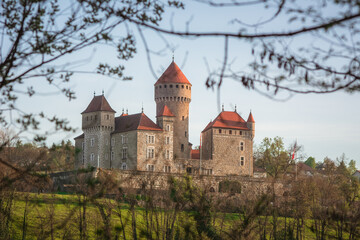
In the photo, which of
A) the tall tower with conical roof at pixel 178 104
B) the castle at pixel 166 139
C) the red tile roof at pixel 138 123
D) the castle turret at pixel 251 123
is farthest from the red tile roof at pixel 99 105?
the castle turret at pixel 251 123

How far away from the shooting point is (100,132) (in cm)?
5247

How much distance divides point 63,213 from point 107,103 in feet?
73.7

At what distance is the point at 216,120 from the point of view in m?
57.2

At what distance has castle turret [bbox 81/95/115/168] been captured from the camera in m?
52.4

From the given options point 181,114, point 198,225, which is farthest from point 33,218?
point 181,114

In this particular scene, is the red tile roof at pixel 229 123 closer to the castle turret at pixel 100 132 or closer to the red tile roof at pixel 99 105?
the castle turret at pixel 100 132

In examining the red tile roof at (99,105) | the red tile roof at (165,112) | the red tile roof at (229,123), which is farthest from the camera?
the red tile roof at (229,123)

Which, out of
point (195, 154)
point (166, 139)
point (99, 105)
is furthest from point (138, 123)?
point (195, 154)

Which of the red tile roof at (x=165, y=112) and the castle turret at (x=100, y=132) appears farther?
the red tile roof at (x=165, y=112)

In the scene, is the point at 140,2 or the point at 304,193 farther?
the point at 304,193

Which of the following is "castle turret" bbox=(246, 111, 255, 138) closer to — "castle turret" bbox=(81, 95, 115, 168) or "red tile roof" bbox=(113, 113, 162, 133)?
"red tile roof" bbox=(113, 113, 162, 133)

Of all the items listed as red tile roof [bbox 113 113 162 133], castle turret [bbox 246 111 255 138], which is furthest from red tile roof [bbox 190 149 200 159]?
red tile roof [bbox 113 113 162 133]

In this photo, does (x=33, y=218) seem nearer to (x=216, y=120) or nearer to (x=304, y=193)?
(x=304, y=193)

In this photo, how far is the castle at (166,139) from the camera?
168 feet
